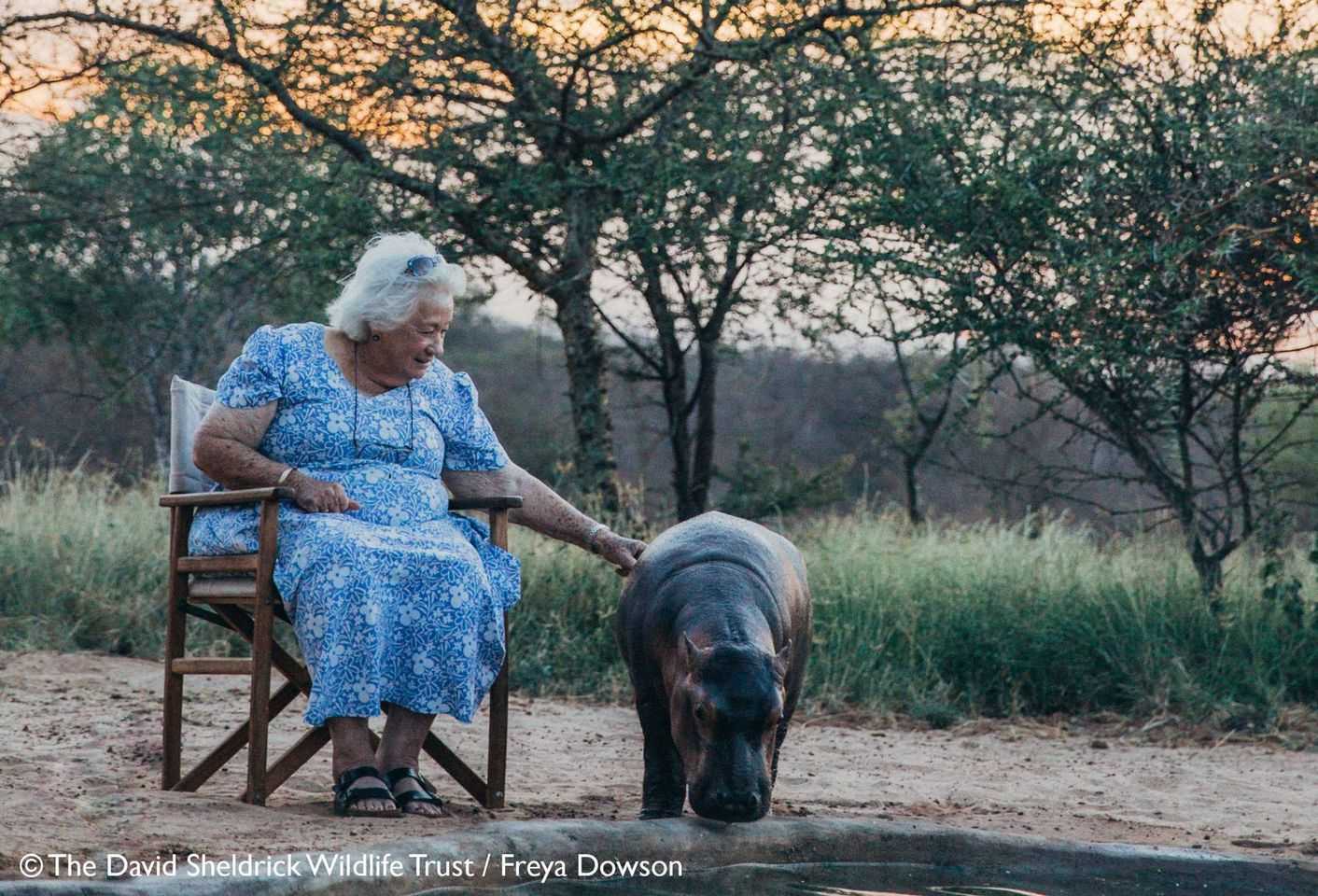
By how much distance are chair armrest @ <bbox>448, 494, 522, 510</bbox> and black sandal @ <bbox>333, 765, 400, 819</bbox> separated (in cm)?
80

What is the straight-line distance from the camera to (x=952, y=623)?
734 centimetres

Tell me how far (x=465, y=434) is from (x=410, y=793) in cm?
105

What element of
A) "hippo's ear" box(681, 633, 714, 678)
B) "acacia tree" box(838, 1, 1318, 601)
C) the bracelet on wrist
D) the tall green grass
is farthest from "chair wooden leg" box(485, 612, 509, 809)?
"acacia tree" box(838, 1, 1318, 601)

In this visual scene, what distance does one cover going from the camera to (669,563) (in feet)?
12.9

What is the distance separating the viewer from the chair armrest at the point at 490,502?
4250 millimetres

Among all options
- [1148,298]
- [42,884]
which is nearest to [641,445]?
[1148,298]

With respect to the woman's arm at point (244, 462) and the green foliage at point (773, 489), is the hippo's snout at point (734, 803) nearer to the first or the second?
the woman's arm at point (244, 462)

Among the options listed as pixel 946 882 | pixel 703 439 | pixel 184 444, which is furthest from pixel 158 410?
pixel 946 882

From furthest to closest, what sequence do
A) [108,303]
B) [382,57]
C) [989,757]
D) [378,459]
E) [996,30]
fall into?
[108,303], [382,57], [996,30], [989,757], [378,459]

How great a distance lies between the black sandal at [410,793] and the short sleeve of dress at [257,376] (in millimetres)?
978

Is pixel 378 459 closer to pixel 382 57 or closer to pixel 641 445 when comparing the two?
pixel 382 57

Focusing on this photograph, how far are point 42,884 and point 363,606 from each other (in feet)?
4.22

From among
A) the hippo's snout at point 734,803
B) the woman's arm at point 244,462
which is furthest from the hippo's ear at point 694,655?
the woman's arm at point 244,462

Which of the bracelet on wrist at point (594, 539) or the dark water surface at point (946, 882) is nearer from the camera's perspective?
the dark water surface at point (946, 882)
